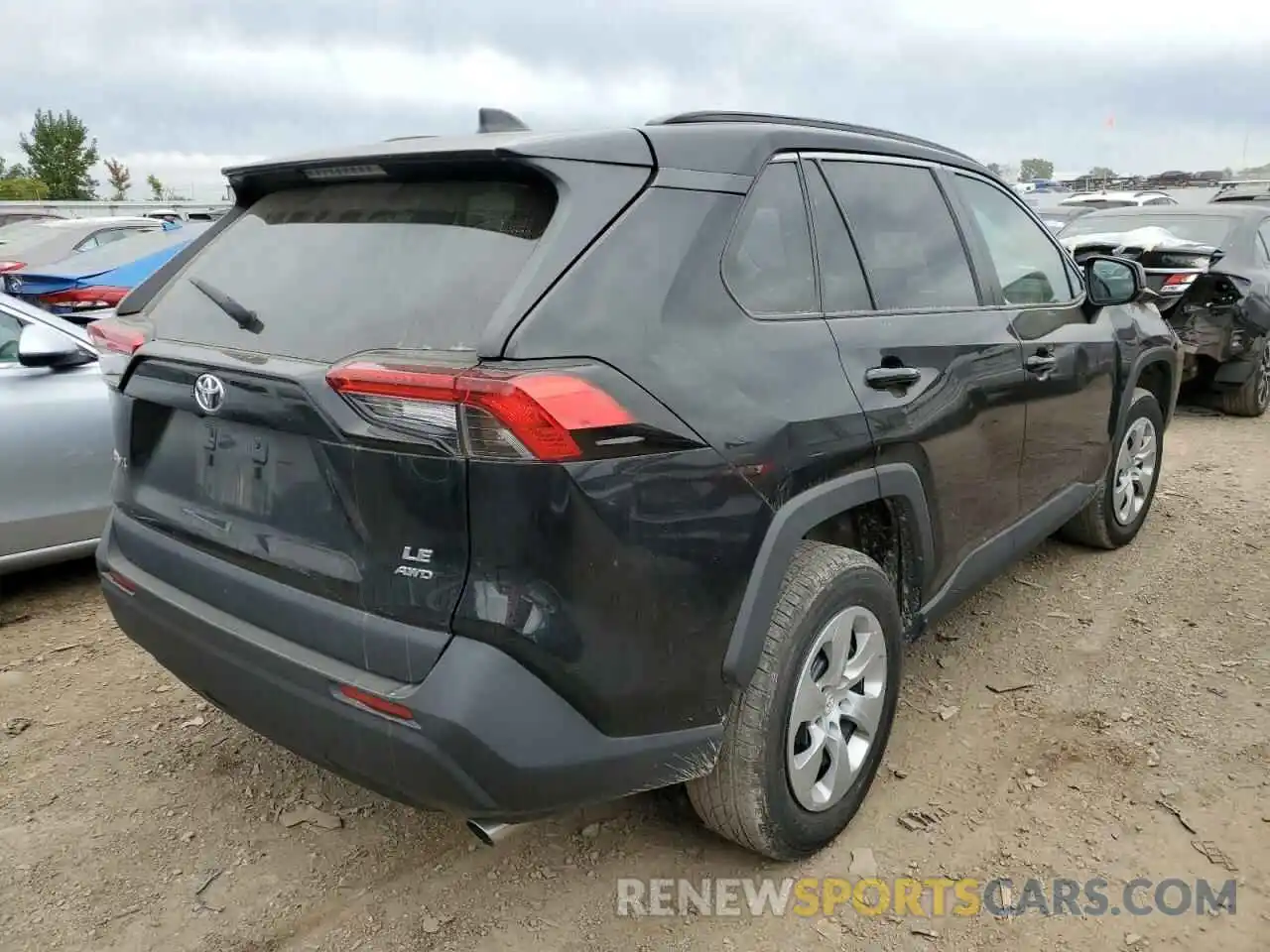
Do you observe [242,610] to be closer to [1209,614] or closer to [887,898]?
[887,898]

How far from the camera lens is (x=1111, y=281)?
163 inches

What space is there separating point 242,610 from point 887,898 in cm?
173

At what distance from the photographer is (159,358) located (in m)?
2.39

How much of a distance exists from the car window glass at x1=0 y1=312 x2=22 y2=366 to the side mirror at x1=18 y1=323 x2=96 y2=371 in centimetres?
5

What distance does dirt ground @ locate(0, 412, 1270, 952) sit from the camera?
7.86ft

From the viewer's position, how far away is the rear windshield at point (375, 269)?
2.02 meters

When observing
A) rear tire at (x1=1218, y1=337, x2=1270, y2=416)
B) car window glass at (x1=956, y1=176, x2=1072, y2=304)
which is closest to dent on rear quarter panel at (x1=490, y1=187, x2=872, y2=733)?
car window glass at (x1=956, y1=176, x2=1072, y2=304)

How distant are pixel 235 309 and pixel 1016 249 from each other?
2734 mm

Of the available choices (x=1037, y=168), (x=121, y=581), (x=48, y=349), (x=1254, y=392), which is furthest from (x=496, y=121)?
(x=1037, y=168)

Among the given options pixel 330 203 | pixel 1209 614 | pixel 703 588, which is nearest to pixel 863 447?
pixel 703 588

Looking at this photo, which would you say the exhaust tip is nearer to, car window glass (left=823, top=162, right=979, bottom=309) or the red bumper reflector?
the red bumper reflector

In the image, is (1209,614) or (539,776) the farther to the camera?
(1209,614)

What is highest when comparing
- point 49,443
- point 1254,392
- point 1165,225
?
point 1165,225

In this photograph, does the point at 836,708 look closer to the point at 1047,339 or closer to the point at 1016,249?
the point at 1047,339
